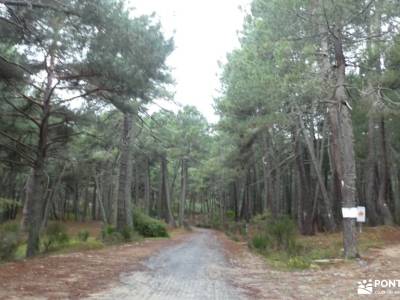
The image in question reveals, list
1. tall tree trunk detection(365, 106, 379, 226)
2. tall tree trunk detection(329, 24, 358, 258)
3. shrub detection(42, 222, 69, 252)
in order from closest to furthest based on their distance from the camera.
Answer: tall tree trunk detection(329, 24, 358, 258) → shrub detection(42, 222, 69, 252) → tall tree trunk detection(365, 106, 379, 226)

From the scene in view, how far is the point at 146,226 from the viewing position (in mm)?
21625

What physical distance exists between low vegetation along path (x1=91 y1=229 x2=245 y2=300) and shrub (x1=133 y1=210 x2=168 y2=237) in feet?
31.8

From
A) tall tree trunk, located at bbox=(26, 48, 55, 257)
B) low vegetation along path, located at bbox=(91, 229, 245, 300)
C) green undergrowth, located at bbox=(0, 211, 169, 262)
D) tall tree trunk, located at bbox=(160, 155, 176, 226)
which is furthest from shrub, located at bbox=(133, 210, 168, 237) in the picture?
tall tree trunk, located at bbox=(160, 155, 176, 226)

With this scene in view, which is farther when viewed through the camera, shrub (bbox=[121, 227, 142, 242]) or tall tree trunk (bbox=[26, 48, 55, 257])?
shrub (bbox=[121, 227, 142, 242])

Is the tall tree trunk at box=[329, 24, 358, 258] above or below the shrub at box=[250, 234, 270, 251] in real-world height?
above

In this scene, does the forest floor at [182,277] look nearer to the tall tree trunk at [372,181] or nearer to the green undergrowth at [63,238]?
the green undergrowth at [63,238]

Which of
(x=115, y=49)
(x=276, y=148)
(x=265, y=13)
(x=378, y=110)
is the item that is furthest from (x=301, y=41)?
(x=276, y=148)

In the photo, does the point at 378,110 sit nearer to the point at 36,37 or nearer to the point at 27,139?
the point at 36,37

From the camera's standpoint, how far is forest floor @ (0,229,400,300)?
6961mm

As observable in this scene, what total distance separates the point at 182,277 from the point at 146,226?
1309cm

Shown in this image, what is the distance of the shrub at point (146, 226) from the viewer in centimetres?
2141

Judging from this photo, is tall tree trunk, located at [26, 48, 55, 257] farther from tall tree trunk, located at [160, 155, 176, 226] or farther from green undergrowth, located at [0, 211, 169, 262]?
tall tree trunk, located at [160, 155, 176, 226]

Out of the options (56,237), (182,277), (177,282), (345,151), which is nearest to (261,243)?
(345,151)

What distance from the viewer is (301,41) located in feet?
42.1
